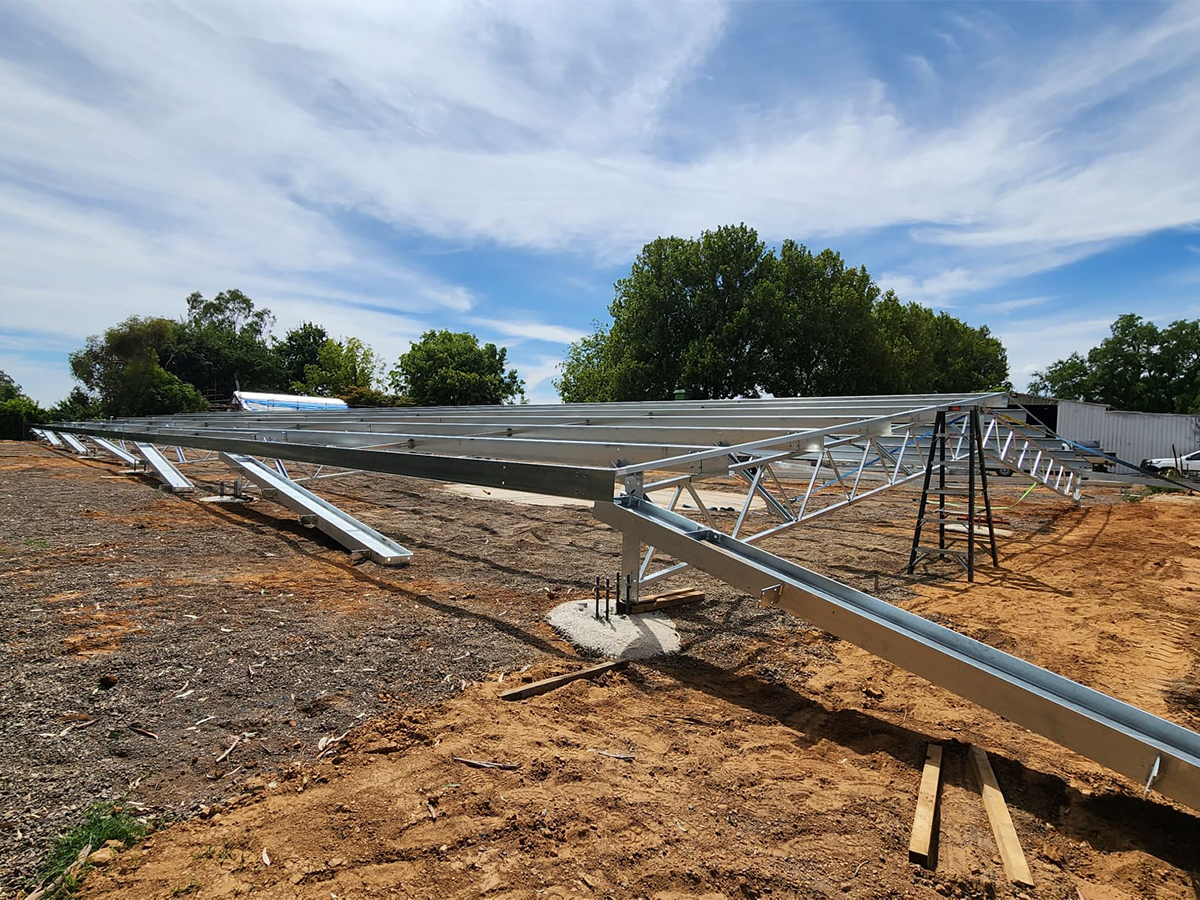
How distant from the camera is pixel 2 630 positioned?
435 centimetres

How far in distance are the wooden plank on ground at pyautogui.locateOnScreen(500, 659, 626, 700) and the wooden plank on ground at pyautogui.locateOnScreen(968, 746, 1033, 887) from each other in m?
2.36

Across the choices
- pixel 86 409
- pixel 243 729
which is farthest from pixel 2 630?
pixel 86 409

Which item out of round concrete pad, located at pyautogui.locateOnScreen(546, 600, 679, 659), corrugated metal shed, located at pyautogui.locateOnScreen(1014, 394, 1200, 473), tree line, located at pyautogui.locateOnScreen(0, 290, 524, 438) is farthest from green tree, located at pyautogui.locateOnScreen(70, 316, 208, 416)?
corrugated metal shed, located at pyautogui.locateOnScreen(1014, 394, 1200, 473)

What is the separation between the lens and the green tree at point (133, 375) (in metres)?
35.3

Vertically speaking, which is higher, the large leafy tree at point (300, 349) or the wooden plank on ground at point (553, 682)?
the large leafy tree at point (300, 349)

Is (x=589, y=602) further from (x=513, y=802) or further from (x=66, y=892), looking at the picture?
(x=66, y=892)

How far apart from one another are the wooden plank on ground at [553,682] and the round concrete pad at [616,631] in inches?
6.7

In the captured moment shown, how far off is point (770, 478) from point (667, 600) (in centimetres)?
225

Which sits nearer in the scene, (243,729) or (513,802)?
(513,802)

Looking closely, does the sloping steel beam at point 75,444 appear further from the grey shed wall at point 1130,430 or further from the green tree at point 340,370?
the grey shed wall at point 1130,430

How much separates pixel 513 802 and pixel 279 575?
4742 millimetres

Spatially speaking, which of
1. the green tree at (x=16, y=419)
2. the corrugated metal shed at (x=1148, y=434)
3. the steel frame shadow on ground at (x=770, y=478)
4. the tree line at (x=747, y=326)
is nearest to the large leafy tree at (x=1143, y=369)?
the corrugated metal shed at (x=1148, y=434)

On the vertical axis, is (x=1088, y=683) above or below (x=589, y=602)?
below

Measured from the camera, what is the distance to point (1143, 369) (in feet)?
151
